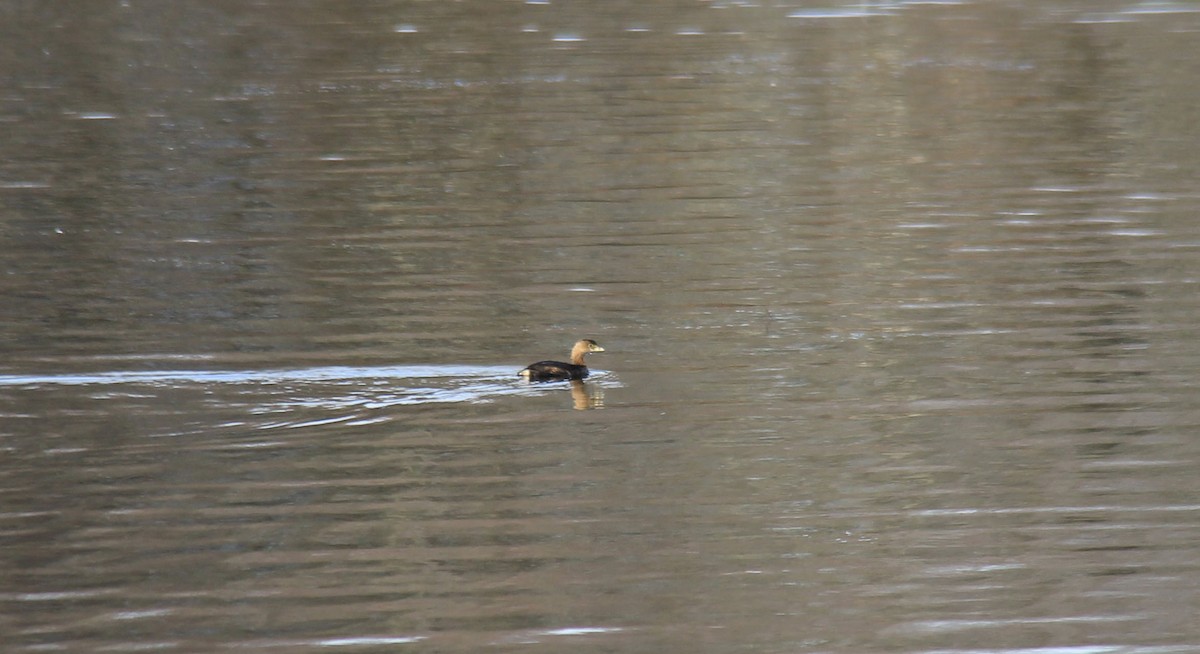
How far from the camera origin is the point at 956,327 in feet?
52.3

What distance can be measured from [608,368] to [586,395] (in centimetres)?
81

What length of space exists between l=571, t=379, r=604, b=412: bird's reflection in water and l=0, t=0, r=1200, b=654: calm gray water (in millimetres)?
92

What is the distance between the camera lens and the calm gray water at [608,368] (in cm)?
1001

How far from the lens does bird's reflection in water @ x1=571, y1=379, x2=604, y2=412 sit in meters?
13.8

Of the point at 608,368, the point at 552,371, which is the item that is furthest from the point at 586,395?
the point at 608,368

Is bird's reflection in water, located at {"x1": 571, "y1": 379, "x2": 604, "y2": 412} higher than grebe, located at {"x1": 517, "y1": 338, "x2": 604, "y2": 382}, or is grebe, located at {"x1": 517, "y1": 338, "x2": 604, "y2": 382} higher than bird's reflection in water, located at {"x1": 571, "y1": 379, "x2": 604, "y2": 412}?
Answer: grebe, located at {"x1": 517, "y1": 338, "x2": 604, "y2": 382}

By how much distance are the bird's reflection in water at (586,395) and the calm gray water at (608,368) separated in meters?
0.09

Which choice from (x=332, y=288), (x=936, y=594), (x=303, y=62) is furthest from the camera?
(x=303, y=62)

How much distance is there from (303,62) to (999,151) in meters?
15.4

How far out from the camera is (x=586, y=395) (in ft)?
46.3

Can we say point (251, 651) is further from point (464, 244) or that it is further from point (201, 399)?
point (464, 244)

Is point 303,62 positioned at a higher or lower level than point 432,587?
higher

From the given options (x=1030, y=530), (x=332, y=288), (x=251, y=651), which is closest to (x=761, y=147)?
(x=332, y=288)

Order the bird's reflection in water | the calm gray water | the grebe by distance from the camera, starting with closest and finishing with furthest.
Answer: the calm gray water, the bird's reflection in water, the grebe
